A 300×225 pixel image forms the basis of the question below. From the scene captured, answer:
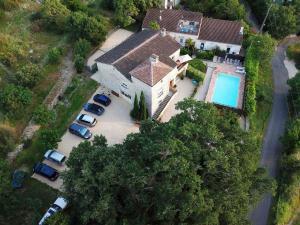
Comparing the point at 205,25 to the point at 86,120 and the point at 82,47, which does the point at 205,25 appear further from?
the point at 86,120

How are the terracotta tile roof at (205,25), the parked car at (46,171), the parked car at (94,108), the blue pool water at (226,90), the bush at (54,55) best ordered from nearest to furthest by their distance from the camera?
the parked car at (46,171) < the parked car at (94,108) < the bush at (54,55) < the blue pool water at (226,90) < the terracotta tile roof at (205,25)

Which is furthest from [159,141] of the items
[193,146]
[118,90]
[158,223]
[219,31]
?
[219,31]

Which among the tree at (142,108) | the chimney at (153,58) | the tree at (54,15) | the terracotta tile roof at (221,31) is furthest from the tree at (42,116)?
the terracotta tile roof at (221,31)

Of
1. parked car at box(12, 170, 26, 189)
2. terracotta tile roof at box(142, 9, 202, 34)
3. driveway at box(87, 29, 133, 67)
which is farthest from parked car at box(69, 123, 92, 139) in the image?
terracotta tile roof at box(142, 9, 202, 34)

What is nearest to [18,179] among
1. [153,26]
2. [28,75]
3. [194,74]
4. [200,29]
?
[28,75]

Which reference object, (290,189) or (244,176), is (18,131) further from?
(290,189)

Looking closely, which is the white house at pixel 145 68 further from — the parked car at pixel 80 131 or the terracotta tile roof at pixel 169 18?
the parked car at pixel 80 131
